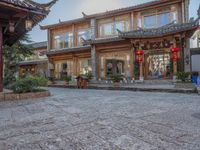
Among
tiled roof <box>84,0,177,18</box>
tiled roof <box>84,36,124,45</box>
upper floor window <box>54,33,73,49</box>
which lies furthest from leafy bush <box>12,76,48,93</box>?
upper floor window <box>54,33,73,49</box>

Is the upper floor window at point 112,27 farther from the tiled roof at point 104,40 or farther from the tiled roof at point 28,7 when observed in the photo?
the tiled roof at point 28,7

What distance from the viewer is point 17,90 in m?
7.22

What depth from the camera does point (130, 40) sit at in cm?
1382

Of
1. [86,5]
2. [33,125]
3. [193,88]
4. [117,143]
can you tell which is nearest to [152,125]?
[117,143]

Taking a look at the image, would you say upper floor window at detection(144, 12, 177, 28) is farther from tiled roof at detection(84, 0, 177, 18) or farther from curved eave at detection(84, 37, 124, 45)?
curved eave at detection(84, 37, 124, 45)

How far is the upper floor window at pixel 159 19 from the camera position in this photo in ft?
44.8

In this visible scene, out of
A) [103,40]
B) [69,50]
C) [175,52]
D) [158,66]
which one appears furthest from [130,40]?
[69,50]

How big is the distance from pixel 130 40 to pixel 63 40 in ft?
27.7

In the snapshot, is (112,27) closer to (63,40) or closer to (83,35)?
(83,35)

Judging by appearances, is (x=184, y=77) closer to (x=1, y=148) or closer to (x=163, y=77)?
(x=163, y=77)

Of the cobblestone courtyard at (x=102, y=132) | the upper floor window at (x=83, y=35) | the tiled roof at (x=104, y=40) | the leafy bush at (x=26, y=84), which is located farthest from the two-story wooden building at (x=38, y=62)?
the cobblestone courtyard at (x=102, y=132)

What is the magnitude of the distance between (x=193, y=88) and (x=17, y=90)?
26.7 ft

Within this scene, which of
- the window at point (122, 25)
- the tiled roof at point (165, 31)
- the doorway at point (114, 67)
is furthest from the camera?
the doorway at point (114, 67)

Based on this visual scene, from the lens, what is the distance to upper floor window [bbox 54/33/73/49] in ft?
62.2
